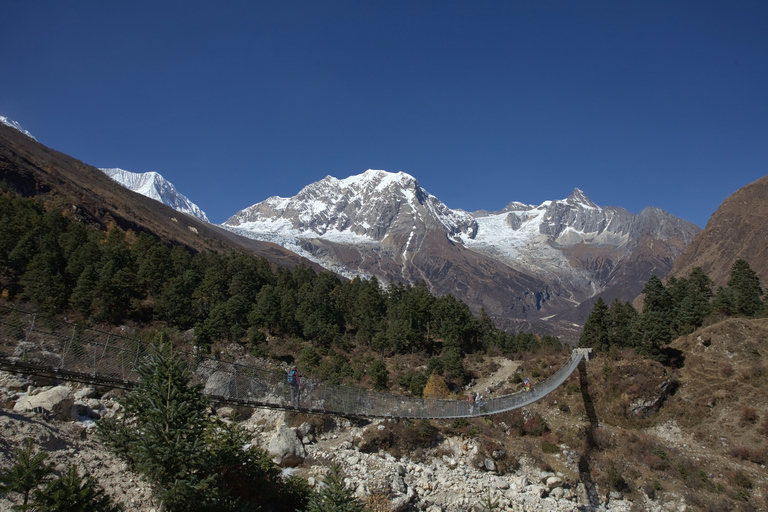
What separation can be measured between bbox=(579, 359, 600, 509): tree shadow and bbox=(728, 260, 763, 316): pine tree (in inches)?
905

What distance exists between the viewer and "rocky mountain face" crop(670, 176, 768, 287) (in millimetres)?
132500

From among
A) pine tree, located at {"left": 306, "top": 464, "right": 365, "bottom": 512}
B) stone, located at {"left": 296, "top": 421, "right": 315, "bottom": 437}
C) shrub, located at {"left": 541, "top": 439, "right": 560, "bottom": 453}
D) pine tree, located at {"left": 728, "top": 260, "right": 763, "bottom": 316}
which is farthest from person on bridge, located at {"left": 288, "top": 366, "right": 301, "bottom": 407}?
pine tree, located at {"left": 728, "top": 260, "right": 763, "bottom": 316}

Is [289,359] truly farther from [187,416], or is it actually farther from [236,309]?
[187,416]

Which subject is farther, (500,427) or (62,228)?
(62,228)

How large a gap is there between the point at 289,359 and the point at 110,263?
17.9 meters

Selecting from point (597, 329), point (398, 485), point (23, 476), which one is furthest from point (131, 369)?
point (597, 329)

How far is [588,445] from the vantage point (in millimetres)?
28141

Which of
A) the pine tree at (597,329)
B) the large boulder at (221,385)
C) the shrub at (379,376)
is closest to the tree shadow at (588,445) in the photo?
the shrub at (379,376)

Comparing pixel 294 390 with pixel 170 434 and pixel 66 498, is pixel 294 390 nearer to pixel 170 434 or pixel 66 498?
pixel 170 434

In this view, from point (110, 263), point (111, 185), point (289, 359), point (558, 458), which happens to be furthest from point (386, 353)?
point (111, 185)

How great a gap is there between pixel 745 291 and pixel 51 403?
61.1 meters

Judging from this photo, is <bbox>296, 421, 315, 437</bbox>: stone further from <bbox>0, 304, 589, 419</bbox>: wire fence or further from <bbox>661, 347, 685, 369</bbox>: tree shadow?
<bbox>661, 347, 685, 369</bbox>: tree shadow

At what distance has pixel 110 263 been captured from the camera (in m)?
39.6

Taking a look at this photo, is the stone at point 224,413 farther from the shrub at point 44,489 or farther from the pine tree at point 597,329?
the pine tree at point 597,329
